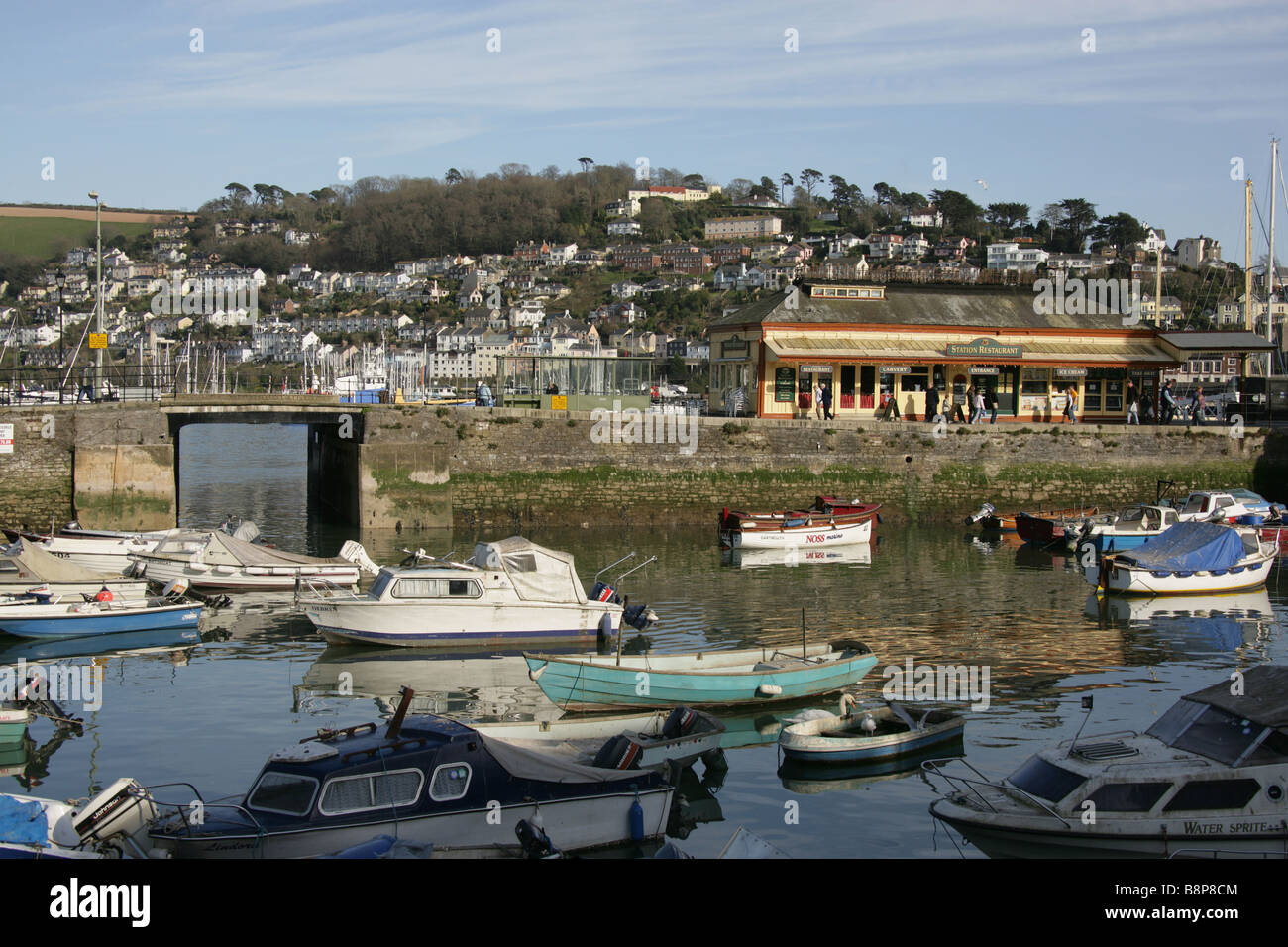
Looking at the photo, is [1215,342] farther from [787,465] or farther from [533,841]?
[533,841]

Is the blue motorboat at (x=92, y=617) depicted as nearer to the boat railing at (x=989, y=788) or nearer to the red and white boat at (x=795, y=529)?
the boat railing at (x=989, y=788)

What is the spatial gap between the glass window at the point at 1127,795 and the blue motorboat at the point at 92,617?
18.4m

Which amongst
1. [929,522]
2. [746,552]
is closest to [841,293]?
[929,522]

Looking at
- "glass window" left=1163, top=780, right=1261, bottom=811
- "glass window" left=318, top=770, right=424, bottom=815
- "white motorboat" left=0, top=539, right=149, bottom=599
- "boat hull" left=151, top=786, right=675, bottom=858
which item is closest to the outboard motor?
"boat hull" left=151, top=786, right=675, bottom=858

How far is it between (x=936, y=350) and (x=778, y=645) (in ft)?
87.7

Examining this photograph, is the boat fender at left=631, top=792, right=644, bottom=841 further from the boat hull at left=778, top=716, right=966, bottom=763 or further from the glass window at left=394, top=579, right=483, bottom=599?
the glass window at left=394, top=579, right=483, bottom=599

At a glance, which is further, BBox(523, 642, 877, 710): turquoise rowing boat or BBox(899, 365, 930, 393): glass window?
BBox(899, 365, 930, 393): glass window

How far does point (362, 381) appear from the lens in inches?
3187

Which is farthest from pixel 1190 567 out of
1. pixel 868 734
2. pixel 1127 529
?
pixel 868 734

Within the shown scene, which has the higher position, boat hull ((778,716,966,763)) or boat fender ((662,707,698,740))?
boat fender ((662,707,698,740))

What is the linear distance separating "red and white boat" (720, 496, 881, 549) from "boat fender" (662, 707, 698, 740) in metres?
19.7

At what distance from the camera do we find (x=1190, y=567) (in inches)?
1145

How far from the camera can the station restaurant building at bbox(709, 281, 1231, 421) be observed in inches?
1725
